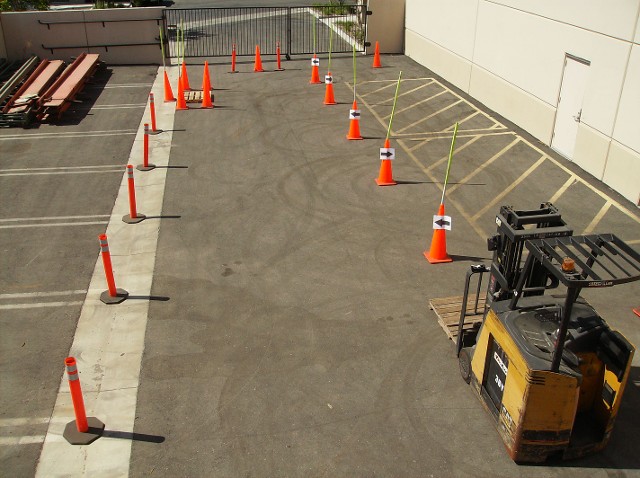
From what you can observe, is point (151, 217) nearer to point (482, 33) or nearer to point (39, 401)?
point (39, 401)

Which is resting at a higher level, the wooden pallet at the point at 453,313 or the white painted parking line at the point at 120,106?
the wooden pallet at the point at 453,313

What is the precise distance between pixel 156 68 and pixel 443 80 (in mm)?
10144

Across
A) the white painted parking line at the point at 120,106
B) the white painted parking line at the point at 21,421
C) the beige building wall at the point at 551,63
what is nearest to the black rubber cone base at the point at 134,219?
the white painted parking line at the point at 21,421

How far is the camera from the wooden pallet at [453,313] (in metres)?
8.93

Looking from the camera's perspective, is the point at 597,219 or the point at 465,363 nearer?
the point at 465,363

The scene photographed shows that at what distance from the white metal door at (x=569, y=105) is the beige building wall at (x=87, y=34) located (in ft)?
48.5

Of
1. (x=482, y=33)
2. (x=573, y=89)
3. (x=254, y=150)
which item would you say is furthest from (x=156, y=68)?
(x=573, y=89)

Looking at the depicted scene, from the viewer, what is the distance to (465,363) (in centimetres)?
823

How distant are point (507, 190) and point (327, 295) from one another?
5616 mm

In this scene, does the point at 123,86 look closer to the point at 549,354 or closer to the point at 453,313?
the point at 453,313

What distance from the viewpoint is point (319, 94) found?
2064 cm

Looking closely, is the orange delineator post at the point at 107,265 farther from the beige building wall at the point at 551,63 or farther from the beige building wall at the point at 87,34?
the beige building wall at the point at 87,34

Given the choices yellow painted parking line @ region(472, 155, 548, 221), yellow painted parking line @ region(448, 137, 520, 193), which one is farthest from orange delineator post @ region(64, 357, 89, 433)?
yellow painted parking line @ region(448, 137, 520, 193)

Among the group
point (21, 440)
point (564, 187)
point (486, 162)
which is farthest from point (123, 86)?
point (21, 440)
